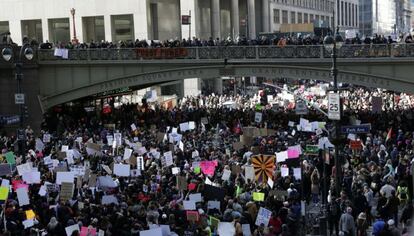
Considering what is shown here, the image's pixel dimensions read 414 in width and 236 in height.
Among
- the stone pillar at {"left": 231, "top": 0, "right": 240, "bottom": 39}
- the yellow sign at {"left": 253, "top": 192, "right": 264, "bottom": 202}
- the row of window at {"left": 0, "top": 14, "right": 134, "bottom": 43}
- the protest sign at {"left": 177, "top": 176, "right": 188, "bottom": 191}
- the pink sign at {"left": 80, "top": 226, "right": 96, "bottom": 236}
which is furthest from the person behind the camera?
the stone pillar at {"left": 231, "top": 0, "right": 240, "bottom": 39}

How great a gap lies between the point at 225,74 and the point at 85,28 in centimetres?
3779

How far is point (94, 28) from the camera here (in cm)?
7531

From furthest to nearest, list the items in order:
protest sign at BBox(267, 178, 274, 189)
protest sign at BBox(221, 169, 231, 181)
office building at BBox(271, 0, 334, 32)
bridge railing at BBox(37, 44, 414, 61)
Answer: office building at BBox(271, 0, 334, 32)
bridge railing at BBox(37, 44, 414, 61)
protest sign at BBox(221, 169, 231, 181)
protest sign at BBox(267, 178, 274, 189)

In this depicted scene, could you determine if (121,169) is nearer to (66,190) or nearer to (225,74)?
(66,190)

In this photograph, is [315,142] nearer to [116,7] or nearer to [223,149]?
[223,149]

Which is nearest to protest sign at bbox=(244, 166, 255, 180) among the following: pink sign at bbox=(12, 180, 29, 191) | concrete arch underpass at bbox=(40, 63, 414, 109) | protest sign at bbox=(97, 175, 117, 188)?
protest sign at bbox=(97, 175, 117, 188)

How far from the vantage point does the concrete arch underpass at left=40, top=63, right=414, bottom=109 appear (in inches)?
1410

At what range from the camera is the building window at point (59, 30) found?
76062 mm

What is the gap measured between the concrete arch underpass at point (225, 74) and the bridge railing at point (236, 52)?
60 centimetres

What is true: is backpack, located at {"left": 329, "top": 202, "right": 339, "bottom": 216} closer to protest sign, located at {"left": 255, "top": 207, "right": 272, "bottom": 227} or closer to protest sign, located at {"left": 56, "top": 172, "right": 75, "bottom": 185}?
protest sign, located at {"left": 255, "top": 207, "right": 272, "bottom": 227}

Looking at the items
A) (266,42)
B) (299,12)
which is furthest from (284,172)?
(299,12)

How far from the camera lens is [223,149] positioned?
30.0 metres

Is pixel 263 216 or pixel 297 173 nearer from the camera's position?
pixel 263 216

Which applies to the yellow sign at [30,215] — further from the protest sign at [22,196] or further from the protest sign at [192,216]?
the protest sign at [192,216]
